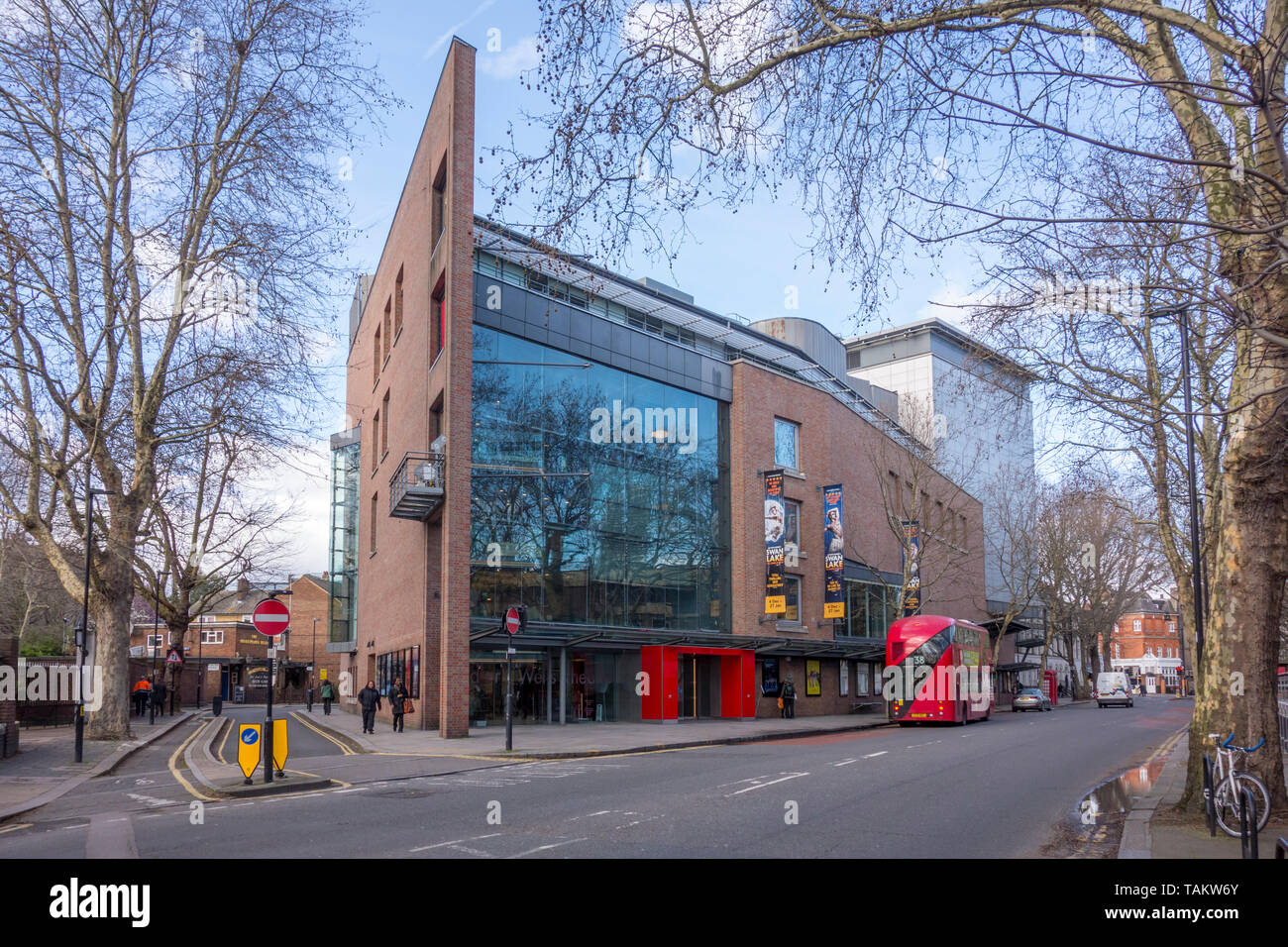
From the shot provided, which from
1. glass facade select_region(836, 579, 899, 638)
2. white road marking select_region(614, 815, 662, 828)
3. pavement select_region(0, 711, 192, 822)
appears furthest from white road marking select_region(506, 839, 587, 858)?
glass facade select_region(836, 579, 899, 638)

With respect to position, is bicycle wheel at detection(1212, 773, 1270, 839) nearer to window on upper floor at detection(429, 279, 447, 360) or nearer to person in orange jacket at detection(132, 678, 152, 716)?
window on upper floor at detection(429, 279, 447, 360)

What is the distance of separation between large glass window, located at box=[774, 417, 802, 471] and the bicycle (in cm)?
2889

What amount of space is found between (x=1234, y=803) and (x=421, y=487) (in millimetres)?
20469

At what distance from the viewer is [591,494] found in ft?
101

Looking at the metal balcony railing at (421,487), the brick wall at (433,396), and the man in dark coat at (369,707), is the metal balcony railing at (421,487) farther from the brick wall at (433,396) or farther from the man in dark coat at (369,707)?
the man in dark coat at (369,707)

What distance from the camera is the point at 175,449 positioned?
27.9 meters

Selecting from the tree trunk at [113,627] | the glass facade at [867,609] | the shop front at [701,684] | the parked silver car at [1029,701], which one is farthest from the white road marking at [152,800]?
the parked silver car at [1029,701]

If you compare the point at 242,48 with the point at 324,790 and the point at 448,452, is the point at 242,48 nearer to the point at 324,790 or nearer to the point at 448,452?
the point at 448,452

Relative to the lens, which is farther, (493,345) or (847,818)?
(493,345)

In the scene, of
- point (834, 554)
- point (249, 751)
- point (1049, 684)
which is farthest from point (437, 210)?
point (1049, 684)

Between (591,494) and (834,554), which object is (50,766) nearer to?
(591,494)

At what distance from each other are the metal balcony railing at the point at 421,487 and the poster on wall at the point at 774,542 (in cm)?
1368

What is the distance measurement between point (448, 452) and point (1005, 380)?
1473 cm
